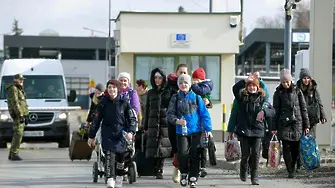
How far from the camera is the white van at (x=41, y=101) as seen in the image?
941 inches

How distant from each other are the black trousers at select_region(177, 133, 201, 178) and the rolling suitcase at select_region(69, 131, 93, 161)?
5.35 metres

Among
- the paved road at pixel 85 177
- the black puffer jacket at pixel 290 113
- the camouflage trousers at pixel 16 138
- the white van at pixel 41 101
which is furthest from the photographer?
the white van at pixel 41 101

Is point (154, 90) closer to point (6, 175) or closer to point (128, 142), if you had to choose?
point (128, 142)

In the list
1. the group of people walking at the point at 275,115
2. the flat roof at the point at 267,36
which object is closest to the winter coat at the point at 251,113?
the group of people walking at the point at 275,115

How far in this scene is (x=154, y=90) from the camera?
14.6 metres

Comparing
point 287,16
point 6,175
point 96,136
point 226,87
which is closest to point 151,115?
point 96,136

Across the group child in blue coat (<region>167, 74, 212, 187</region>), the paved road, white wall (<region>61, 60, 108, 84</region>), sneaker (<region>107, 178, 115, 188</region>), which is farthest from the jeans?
white wall (<region>61, 60, 108, 84</region>)

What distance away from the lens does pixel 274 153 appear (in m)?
14.8

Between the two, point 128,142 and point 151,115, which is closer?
point 128,142

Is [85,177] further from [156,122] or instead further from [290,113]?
[290,113]

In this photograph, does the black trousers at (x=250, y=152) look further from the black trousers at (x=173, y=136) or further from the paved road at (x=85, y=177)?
the black trousers at (x=173, y=136)

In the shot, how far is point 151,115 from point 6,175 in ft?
10.8

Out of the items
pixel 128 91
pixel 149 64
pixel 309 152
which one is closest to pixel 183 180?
pixel 128 91

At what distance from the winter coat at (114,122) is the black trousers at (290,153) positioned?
314cm
